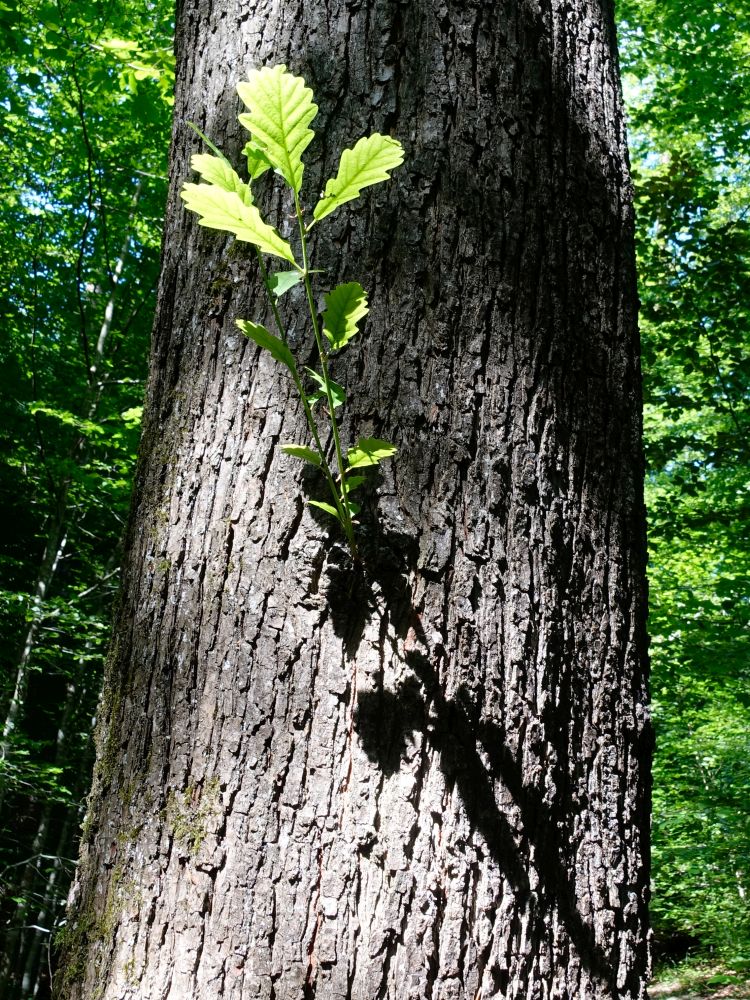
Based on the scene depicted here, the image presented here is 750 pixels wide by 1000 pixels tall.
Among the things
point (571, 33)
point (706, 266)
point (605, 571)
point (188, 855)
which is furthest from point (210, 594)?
point (706, 266)

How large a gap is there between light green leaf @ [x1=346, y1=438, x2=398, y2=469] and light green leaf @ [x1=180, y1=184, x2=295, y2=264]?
200mm

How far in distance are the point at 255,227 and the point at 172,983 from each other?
2.43ft

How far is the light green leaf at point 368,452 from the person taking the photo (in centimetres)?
75

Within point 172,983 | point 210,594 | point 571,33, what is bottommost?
point 172,983

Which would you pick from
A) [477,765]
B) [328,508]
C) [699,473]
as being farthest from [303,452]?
[699,473]

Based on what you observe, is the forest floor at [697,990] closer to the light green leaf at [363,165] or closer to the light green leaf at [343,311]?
the light green leaf at [343,311]

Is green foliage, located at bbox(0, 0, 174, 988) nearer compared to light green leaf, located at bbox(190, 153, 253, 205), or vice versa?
light green leaf, located at bbox(190, 153, 253, 205)

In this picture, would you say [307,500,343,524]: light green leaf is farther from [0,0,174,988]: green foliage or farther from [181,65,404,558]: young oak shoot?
[0,0,174,988]: green foliage

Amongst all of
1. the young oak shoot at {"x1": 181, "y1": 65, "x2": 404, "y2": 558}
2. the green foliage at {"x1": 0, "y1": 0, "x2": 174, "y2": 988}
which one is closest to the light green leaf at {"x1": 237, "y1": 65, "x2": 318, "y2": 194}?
the young oak shoot at {"x1": 181, "y1": 65, "x2": 404, "y2": 558}

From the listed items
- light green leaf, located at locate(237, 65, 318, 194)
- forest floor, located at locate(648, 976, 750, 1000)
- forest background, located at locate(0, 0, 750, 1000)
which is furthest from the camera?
forest floor, located at locate(648, 976, 750, 1000)

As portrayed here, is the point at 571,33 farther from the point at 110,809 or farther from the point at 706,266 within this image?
the point at 706,266

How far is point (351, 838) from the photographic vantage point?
721 mm

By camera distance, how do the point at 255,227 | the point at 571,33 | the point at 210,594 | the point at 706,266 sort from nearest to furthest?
the point at 255,227 < the point at 210,594 < the point at 571,33 < the point at 706,266

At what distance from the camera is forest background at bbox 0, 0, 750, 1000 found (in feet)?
20.7
